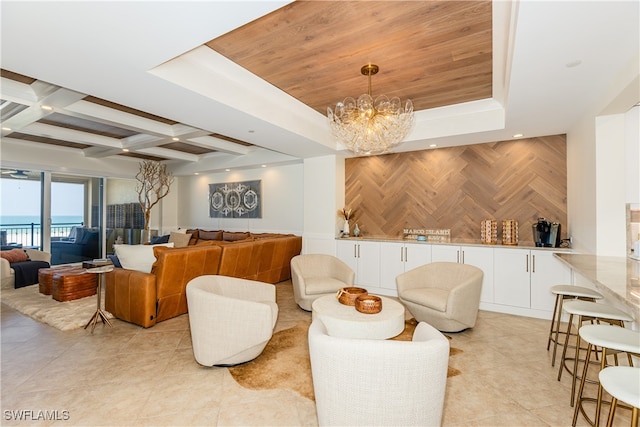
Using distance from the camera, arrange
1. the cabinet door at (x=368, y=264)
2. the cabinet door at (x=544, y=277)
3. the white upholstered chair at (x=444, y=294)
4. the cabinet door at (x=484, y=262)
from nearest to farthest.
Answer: the white upholstered chair at (x=444, y=294) → the cabinet door at (x=544, y=277) → the cabinet door at (x=484, y=262) → the cabinet door at (x=368, y=264)

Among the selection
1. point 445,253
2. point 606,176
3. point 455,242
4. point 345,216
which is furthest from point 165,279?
point 606,176

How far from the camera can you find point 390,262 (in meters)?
5.16

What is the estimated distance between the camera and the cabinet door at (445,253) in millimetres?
4602

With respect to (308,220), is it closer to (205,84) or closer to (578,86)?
(205,84)

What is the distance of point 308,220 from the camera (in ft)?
20.0

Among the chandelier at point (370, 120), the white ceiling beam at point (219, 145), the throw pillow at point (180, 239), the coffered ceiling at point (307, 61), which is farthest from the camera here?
the throw pillow at point (180, 239)

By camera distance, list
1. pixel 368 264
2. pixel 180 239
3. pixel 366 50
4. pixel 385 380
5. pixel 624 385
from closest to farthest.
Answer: pixel 624 385
pixel 385 380
pixel 366 50
pixel 368 264
pixel 180 239

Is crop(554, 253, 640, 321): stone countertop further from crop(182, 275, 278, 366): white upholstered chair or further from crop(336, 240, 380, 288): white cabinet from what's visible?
crop(336, 240, 380, 288): white cabinet

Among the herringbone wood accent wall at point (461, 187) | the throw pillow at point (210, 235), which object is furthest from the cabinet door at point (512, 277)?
the throw pillow at point (210, 235)

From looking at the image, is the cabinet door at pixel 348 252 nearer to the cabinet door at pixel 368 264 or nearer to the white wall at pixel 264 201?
the cabinet door at pixel 368 264

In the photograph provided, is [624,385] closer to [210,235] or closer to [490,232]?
[490,232]

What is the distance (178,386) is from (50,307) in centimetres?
318

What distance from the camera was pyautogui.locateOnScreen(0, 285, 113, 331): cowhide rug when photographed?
12.2ft

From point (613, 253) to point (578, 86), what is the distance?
1767 mm
